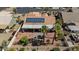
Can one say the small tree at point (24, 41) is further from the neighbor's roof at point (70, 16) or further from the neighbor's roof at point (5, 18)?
the neighbor's roof at point (70, 16)

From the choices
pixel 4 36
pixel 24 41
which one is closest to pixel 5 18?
pixel 4 36

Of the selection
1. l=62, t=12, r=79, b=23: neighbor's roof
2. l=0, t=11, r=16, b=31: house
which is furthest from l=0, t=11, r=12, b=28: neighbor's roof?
l=62, t=12, r=79, b=23: neighbor's roof

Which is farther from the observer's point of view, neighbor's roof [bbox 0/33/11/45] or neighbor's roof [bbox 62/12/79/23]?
neighbor's roof [bbox 62/12/79/23]

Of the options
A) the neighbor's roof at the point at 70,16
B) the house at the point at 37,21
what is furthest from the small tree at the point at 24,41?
the neighbor's roof at the point at 70,16

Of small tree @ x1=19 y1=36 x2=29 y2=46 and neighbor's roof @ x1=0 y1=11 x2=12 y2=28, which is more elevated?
neighbor's roof @ x1=0 y1=11 x2=12 y2=28

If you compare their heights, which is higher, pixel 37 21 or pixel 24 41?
pixel 37 21

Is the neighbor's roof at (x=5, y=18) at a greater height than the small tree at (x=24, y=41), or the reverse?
the neighbor's roof at (x=5, y=18)

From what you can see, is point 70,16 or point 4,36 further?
point 70,16

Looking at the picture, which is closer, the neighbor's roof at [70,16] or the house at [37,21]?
the house at [37,21]

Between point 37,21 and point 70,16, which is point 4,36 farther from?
point 70,16

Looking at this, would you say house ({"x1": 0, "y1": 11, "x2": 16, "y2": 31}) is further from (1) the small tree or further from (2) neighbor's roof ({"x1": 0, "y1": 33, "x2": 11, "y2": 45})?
(1) the small tree

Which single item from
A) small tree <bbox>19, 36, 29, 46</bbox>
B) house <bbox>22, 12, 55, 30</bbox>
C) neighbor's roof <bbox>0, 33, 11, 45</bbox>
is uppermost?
house <bbox>22, 12, 55, 30</bbox>

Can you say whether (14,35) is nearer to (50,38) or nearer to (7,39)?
(7,39)
